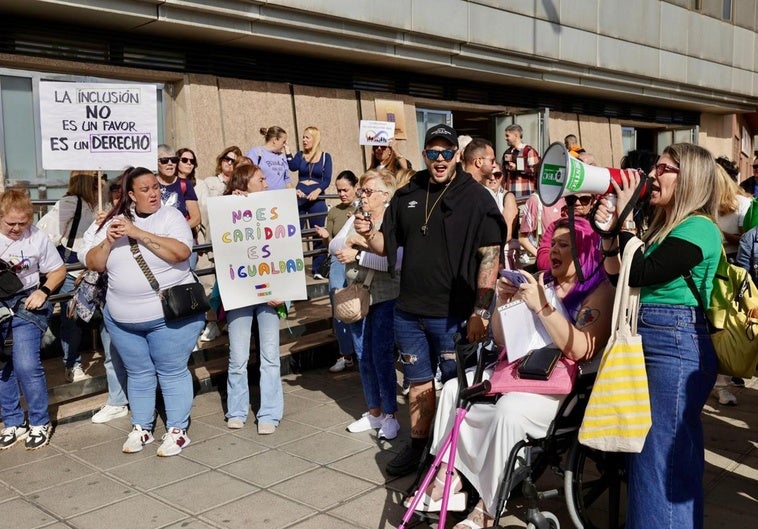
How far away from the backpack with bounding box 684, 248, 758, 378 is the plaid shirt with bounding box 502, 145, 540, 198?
513 cm

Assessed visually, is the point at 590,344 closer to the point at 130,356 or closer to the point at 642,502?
the point at 642,502

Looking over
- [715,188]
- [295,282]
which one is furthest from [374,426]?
[715,188]

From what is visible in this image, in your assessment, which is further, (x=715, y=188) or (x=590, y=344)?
(x=590, y=344)

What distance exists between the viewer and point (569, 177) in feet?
10.2

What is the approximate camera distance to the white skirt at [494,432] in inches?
141

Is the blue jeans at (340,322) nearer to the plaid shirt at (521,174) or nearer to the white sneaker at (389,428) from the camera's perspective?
the white sneaker at (389,428)

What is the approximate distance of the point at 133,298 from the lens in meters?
5.05

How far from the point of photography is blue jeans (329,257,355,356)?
22.3 ft

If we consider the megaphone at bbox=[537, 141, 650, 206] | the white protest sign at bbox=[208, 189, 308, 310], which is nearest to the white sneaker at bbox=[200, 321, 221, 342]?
the white protest sign at bbox=[208, 189, 308, 310]

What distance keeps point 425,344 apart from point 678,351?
5.44 ft

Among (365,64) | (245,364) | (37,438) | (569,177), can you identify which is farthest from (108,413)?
(365,64)

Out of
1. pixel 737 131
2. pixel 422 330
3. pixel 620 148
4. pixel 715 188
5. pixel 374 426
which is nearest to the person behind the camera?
pixel 715 188

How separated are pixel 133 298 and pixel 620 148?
680 inches

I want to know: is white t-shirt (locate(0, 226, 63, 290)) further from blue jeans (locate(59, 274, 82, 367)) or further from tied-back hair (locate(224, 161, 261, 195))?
tied-back hair (locate(224, 161, 261, 195))
